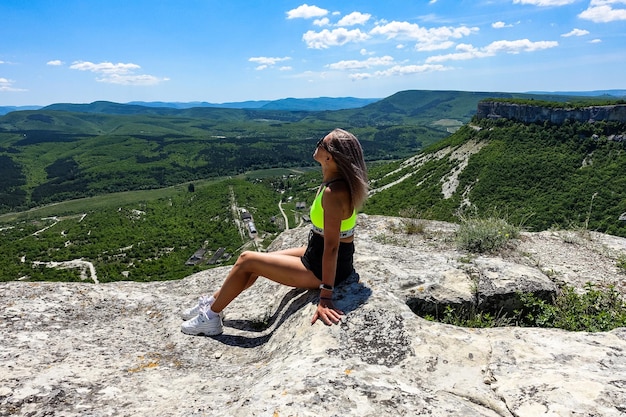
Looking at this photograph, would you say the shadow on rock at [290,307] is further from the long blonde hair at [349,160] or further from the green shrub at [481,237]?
the green shrub at [481,237]

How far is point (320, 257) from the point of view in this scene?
17.1 feet

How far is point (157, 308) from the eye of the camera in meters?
6.69

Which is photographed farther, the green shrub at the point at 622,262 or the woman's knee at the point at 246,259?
the green shrub at the point at 622,262

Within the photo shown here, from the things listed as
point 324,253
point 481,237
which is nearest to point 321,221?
point 324,253

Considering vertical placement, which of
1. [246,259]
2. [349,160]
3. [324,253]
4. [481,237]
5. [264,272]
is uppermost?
[349,160]

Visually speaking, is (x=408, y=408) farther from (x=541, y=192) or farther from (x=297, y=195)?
(x=297, y=195)

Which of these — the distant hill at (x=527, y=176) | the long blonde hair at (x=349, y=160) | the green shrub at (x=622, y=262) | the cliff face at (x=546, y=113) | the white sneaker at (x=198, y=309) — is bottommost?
the distant hill at (x=527, y=176)

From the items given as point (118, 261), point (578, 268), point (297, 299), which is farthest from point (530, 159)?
point (118, 261)

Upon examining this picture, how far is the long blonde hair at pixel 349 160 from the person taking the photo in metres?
4.79

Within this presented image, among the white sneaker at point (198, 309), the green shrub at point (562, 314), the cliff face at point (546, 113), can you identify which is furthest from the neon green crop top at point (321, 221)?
the cliff face at point (546, 113)

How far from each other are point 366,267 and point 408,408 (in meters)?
3.21

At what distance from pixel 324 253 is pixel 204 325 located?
2.23 metres

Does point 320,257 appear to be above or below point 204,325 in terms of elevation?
above

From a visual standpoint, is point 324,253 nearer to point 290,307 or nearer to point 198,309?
point 290,307
